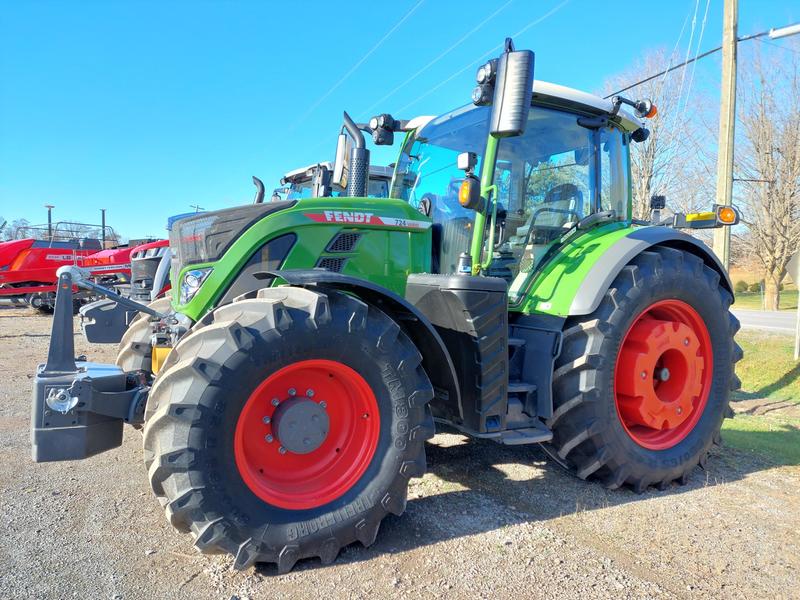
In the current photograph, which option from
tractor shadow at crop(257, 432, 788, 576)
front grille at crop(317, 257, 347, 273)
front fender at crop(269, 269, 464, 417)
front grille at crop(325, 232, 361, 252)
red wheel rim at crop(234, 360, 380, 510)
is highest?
front grille at crop(325, 232, 361, 252)

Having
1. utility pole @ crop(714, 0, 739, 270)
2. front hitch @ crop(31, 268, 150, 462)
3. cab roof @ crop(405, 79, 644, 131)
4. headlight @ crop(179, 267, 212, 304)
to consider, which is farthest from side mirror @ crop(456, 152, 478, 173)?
utility pole @ crop(714, 0, 739, 270)

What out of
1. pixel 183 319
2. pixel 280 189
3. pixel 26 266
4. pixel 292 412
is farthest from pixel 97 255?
pixel 292 412

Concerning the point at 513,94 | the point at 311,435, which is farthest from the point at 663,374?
the point at 311,435

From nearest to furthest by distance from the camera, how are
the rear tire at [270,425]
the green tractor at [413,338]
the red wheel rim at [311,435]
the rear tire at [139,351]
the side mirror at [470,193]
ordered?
the rear tire at [270,425]
the green tractor at [413,338]
the red wheel rim at [311,435]
the side mirror at [470,193]
the rear tire at [139,351]

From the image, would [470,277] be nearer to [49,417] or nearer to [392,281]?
[392,281]

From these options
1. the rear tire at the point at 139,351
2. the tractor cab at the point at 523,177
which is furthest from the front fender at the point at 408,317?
the rear tire at the point at 139,351

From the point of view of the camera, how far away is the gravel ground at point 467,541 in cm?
235

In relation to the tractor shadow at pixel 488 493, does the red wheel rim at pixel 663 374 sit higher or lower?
higher

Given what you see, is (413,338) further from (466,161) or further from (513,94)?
(513,94)

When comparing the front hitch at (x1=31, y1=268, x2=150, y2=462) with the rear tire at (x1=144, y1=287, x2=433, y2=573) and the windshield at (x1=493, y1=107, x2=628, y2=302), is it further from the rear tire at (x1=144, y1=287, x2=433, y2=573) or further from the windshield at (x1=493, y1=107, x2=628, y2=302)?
the windshield at (x1=493, y1=107, x2=628, y2=302)

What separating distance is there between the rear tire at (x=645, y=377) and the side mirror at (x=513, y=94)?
1.24 metres

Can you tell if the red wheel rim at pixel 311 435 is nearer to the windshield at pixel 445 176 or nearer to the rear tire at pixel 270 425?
the rear tire at pixel 270 425

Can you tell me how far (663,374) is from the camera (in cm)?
368

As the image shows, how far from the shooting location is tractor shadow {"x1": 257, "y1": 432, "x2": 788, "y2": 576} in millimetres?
2764
